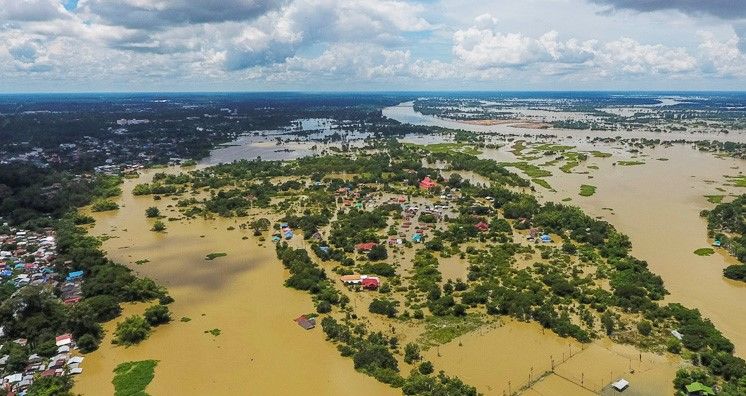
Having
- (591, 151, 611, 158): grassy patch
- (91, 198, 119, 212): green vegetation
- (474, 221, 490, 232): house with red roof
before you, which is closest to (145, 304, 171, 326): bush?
(474, 221, 490, 232): house with red roof

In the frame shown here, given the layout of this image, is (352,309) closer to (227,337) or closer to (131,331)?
(227,337)

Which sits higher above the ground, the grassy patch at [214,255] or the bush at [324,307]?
the bush at [324,307]

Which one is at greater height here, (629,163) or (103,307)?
(629,163)

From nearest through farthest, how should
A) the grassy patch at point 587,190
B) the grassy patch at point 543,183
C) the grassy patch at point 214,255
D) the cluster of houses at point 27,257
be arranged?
the cluster of houses at point 27,257, the grassy patch at point 214,255, the grassy patch at point 587,190, the grassy patch at point 543,183

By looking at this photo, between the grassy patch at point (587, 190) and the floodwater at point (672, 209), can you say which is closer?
the floodwater at point (672, 209)

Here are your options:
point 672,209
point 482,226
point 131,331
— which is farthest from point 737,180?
point 131,331

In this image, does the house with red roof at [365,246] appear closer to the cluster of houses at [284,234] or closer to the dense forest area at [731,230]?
the cluster of houses at [284,234]

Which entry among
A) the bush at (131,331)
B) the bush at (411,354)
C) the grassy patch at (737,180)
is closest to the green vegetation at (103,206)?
the bush at (131,331)
